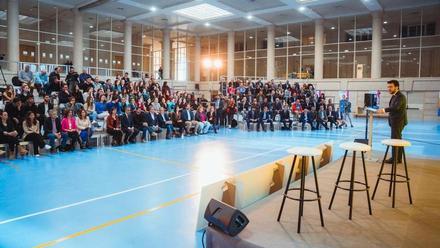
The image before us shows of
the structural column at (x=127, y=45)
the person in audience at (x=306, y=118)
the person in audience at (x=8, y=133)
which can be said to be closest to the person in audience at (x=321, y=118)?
the person in audience at (x=306, y=118)

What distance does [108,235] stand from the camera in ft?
13.0

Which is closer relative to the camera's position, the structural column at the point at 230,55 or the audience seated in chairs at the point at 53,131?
the audience seated in chairs at the point at 53,131

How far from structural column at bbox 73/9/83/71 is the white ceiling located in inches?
24.1

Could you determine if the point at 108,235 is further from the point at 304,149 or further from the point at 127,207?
the point at 304,149

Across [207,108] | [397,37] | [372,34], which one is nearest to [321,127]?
[207,108]

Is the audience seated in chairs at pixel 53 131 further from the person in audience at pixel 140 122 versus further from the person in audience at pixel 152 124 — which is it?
the person in audience at pixel 152 124

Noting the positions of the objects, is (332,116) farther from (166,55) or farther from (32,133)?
(166,55)

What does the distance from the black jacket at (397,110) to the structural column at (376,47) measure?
18.3 m

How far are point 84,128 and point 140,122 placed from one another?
89.0 inches

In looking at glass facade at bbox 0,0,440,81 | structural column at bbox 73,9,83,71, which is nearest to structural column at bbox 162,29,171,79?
glass facade at bbox 0,0,440,81

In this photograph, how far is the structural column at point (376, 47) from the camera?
2241 cm

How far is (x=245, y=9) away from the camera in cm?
2198

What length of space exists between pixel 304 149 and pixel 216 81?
88.3ft

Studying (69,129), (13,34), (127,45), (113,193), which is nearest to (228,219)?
(113,193)
